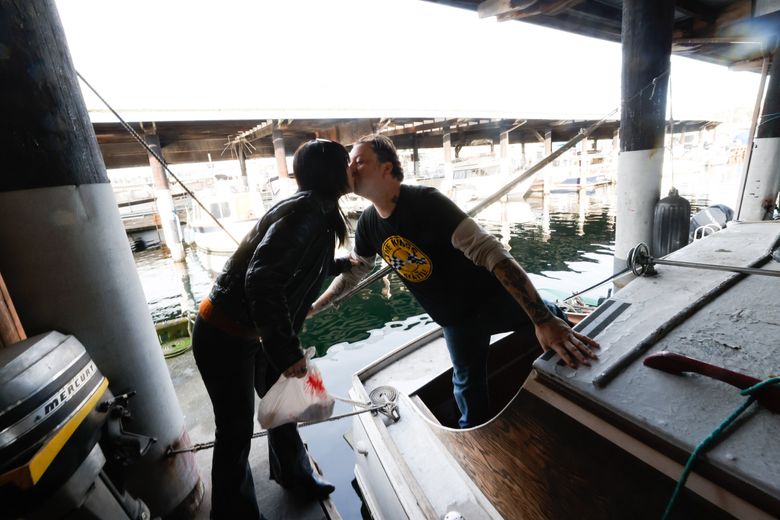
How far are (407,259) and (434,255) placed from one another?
0.19m

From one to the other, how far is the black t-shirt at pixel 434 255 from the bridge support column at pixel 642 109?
3791mm

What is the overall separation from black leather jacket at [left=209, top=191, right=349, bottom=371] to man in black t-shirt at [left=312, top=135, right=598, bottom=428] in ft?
1.29

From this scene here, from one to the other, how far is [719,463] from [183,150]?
17.3 metres

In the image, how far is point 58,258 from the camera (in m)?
1.54

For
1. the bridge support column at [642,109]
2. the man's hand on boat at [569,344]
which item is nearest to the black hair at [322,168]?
the man's hand on boat at [569,344]

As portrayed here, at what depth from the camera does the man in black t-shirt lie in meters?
1.82

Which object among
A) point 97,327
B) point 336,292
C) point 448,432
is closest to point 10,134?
point 97,327

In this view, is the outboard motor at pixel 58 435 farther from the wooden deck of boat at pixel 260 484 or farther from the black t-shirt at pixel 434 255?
the black t-shirt at pixel 434 255

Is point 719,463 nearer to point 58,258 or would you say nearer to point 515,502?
point 515,502

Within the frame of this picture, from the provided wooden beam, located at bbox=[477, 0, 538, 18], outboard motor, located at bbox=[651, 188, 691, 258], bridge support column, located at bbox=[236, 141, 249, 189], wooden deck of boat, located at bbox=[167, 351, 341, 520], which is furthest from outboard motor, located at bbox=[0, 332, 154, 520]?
bridge support column, located at bbox=[236, 141, 249, 189]

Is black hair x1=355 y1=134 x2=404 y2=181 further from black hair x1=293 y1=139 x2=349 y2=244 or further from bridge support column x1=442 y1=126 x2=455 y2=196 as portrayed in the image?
bridge support column x1=442 y1=126 x2=455 y2=196

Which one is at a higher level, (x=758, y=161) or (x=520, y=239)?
(x=758, y=161)

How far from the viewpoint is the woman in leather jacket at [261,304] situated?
147cm

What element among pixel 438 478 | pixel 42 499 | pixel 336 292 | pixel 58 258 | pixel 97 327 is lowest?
pixel 438 478
